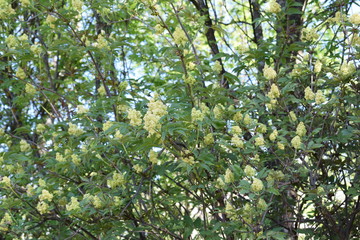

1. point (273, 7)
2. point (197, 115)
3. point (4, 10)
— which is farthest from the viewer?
point (4, 10)

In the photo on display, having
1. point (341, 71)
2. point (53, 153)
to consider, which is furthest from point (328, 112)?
point (53, 153)

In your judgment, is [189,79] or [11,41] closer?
Result: [189,79]

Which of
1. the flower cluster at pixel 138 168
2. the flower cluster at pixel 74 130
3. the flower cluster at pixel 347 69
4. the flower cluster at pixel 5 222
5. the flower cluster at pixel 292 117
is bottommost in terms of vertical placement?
the flower cluster at pixel 5 222

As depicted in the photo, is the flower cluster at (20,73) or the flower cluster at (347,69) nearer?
the flower cluster at (347,69)

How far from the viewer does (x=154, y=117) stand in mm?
2287

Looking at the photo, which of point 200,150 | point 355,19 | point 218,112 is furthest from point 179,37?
point 355,19

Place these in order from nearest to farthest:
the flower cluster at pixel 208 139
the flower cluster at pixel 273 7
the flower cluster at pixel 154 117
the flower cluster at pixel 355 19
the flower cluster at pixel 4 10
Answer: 1. the flower cluster at pixel 154 117
2. the flower cluster at pixel 208 139
3. the flower cluster at pixel 355 19
4. the flower cluster at pixel 273 7
5. the flower cluster at pixel 4 10

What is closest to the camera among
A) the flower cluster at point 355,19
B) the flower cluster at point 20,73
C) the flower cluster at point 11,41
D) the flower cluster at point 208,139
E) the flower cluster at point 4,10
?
the flower cluster at point 208,139

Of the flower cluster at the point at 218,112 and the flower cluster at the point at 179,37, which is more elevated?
the flower cluster at the point at 179,37

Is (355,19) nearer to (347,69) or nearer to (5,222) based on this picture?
(347,69)

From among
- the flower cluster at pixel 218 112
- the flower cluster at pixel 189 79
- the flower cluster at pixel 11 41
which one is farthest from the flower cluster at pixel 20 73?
the flower cluster at pixel 218 112

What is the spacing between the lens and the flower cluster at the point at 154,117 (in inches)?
89.8

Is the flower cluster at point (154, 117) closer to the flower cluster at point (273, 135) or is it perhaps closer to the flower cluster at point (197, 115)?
the flower cluster at point (197, 115)

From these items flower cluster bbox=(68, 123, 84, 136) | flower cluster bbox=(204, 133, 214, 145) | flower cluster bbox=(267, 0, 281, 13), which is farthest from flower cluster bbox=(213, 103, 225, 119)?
flower cluster bbox=(68, 123, 84, 136)
